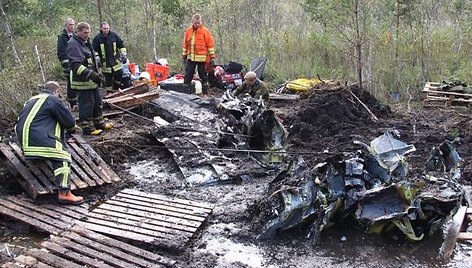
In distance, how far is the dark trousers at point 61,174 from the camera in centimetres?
526

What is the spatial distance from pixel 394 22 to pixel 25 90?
8.96 m

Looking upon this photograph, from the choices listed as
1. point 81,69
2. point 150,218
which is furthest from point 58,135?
point 81,69

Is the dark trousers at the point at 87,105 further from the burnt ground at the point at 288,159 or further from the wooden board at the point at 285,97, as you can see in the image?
the wooden board at the point at 285,97

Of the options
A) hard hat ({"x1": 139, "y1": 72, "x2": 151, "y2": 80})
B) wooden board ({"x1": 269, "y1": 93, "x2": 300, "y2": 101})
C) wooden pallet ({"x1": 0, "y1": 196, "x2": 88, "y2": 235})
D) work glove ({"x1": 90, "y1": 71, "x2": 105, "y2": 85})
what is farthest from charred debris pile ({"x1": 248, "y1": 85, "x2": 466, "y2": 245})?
Result: hard hat ({"x1": 139, "y1": 72, "x2": 151, "y2": 80})

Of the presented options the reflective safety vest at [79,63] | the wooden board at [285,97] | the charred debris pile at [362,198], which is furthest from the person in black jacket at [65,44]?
the charred debris pile at [362,198]

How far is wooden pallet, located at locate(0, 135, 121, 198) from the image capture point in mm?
5373

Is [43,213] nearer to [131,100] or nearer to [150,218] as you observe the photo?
[150,218]

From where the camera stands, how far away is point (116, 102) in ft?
28.1

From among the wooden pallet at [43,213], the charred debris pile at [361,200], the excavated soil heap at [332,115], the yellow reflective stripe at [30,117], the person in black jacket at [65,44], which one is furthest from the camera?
the person in black jacket at [65,44]

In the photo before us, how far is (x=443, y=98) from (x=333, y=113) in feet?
9.41

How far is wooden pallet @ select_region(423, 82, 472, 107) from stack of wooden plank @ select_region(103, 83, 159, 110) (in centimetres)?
566

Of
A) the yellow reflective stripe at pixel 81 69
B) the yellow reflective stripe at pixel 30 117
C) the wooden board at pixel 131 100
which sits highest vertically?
the yellow reflective stripe at pixel 81 69

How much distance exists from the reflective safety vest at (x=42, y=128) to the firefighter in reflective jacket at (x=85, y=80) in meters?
1.69

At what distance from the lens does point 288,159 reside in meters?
6.63
